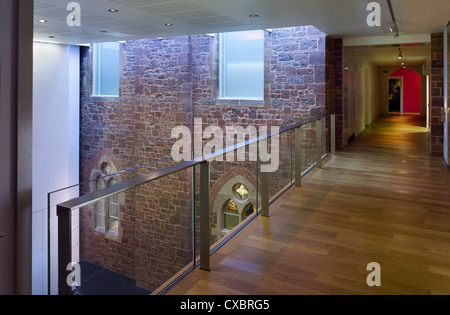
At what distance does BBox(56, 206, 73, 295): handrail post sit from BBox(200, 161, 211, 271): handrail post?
1117mm

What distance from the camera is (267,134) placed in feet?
12.6

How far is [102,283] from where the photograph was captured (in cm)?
181

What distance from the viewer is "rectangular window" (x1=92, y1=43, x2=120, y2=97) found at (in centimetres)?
1056

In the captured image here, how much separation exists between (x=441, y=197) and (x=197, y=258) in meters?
3.27

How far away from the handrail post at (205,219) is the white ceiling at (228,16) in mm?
3033

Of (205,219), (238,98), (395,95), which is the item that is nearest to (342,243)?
(205,219)

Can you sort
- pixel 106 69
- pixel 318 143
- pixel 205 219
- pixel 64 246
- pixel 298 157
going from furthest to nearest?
pixel 106 69, pixel 318 143, pixel 298 157, pixel 205 219, pixel 64 246

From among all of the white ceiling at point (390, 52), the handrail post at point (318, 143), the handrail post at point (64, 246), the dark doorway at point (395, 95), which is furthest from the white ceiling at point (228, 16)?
the dark doorway at point (395, 95)

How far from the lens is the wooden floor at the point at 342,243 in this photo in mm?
2420

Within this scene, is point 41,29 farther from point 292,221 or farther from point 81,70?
point 292,221

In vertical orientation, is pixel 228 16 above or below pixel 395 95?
below

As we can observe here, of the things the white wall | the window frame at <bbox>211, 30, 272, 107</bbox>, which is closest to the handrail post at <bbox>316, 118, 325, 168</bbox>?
the window frame at <bbox>211, 30, 272, 107</bbox>

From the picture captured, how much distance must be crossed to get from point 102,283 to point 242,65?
24.2 feet

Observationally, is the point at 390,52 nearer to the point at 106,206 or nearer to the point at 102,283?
the point at 106,206
